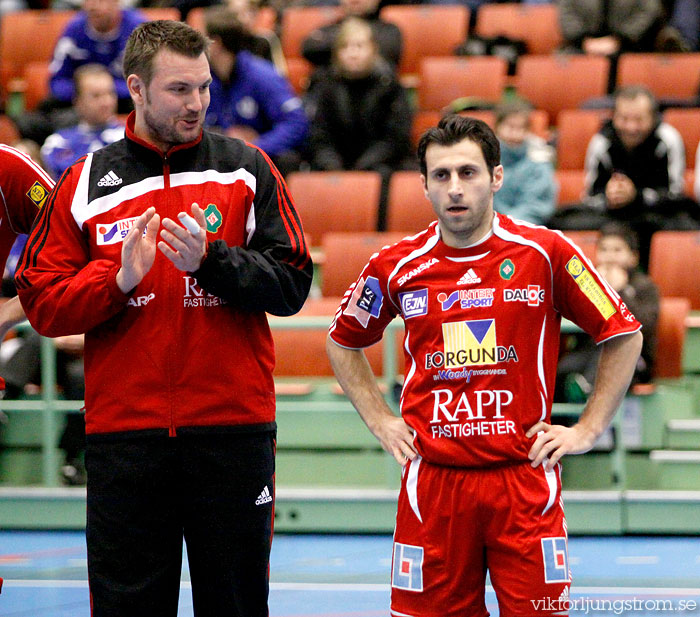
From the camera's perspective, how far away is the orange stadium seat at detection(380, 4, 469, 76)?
10.1 meters

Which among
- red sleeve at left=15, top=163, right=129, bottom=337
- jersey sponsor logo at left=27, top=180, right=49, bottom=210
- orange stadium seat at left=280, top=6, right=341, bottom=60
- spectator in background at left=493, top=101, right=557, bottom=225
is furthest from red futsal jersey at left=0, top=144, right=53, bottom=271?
orange stadium seat at left=280, top=6, right=341, bottom=60

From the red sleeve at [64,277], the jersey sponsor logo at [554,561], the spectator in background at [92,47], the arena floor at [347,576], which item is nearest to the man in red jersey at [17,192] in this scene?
the red sleeve at [64,277]

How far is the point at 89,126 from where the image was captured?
7.37m

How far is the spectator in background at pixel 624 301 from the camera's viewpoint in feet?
20.8

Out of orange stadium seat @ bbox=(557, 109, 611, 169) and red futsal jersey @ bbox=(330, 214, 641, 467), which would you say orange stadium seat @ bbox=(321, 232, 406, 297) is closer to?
orange stadium seat @ bbox=(557, 109, 611, 169)

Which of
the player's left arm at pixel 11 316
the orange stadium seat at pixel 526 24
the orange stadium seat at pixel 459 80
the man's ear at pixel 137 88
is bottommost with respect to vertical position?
the player's left arm at pixel 11 316

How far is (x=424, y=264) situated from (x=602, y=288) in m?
0.53

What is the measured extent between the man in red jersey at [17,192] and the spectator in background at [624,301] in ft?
11.9

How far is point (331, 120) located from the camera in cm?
849

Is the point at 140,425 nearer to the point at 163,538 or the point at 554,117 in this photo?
the point at 163,538

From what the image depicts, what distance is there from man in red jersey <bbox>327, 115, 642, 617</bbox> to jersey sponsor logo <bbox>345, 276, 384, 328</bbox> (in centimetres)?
8

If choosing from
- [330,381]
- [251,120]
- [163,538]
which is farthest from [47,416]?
[163,538]

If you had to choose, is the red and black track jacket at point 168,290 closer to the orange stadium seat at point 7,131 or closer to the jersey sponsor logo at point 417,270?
the jersey sponsor logo at point 417,270

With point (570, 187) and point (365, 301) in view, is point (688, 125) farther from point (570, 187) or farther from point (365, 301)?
point (365, 301)
